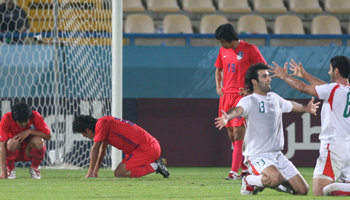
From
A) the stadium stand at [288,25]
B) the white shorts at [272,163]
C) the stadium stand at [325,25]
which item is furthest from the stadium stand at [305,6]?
the white shorts at [272,163]

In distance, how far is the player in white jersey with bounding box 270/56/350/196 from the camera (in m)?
6.68

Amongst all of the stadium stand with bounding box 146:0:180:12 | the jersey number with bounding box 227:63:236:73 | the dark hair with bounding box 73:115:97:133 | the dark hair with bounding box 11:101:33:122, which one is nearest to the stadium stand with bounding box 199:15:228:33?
the stadium stand with bounding box 146:0:180:12

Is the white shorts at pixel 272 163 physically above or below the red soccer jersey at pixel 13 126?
below

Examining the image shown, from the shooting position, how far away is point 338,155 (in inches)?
265

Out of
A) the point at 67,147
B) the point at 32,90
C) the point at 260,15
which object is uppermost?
the point at 260,15

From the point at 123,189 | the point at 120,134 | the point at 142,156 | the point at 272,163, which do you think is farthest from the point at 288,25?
the point at 272,163

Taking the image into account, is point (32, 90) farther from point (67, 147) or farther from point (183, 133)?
point (183, 133)

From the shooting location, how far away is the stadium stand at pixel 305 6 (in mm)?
15828

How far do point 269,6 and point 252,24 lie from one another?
2.86ft

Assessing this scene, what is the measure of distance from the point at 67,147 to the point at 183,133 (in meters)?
1.87

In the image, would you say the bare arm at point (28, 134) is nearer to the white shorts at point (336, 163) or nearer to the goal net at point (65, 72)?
the goal net at point (65, 72)

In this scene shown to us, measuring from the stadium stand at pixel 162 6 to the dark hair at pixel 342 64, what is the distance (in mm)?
9019

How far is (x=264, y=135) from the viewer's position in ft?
22.4

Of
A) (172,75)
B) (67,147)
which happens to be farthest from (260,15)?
(67,147)
